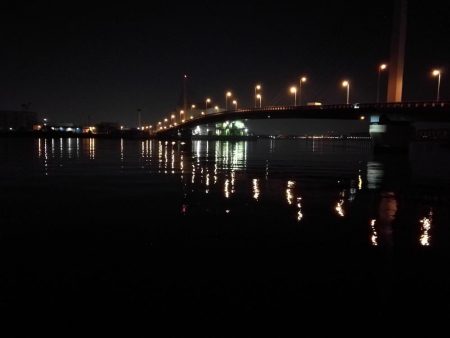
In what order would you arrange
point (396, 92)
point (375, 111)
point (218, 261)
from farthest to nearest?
point (396, 92) < point (375, 111) < point (218, 261)

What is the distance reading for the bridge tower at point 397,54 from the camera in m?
55.1

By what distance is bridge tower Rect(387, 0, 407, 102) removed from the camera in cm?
5509

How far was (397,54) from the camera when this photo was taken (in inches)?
2185

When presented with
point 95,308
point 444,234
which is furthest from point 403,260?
point 95,308

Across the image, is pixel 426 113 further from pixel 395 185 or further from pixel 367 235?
pixel 367 235

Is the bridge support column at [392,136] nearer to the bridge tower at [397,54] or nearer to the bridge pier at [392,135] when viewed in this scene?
the bridge pier at [392,135]

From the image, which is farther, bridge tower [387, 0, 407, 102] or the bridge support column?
the bridge support column

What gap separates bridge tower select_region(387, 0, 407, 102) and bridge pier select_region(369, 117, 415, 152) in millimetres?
3441

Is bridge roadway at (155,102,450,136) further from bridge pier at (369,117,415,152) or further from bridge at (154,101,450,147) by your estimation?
bridge pier at (369,117,415,152)

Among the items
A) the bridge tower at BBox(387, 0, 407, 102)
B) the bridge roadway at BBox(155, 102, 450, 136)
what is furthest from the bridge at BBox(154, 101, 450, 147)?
the bridge tower at BBox(387, 0, 407, 102)

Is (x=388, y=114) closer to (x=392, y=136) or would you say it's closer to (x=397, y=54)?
(x=392, y=136)

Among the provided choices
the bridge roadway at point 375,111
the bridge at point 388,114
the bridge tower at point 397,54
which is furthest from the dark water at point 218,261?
the bridge tower at point 397,54

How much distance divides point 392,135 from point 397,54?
416 inches

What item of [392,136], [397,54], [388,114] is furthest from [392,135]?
[397,54]
